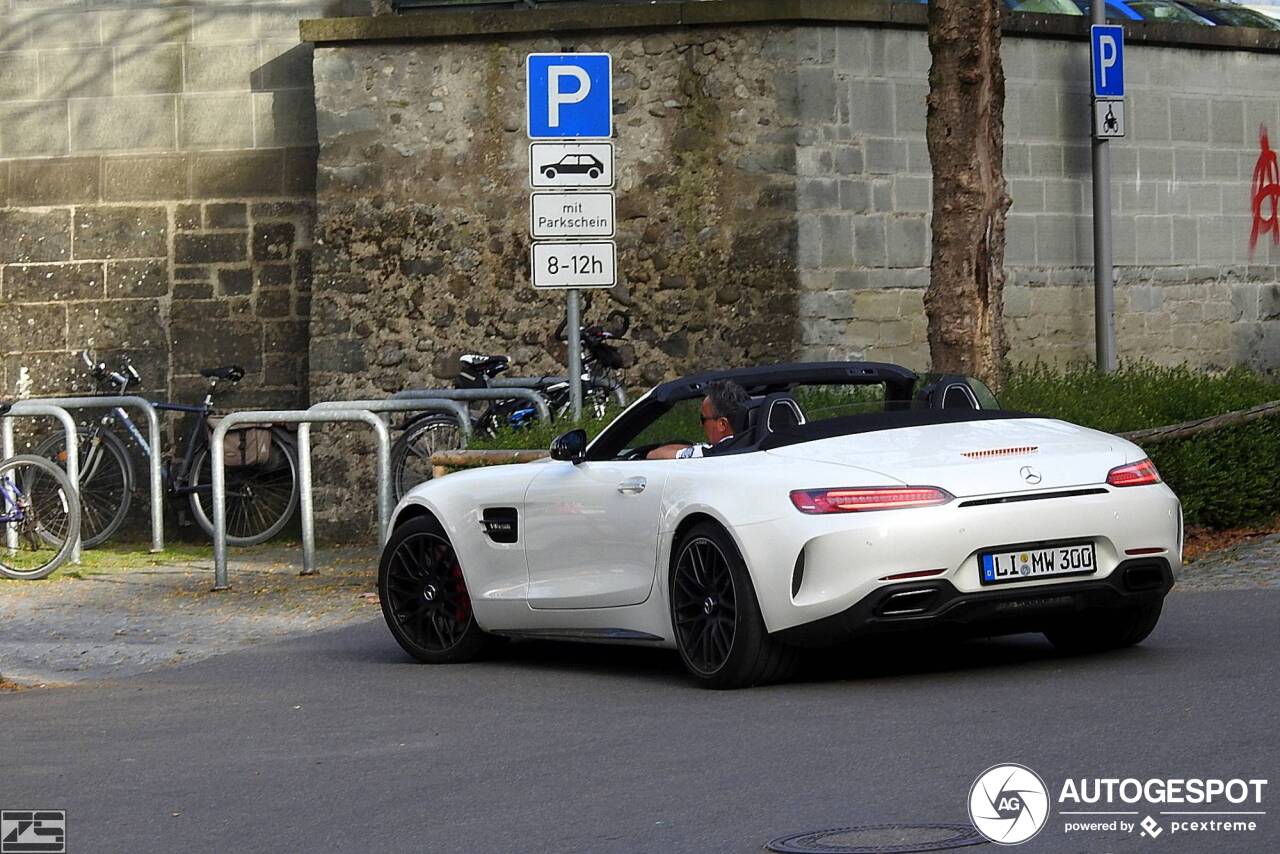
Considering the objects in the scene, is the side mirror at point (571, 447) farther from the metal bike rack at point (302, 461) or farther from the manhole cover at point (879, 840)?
the metal bike rack at point (302, 461)

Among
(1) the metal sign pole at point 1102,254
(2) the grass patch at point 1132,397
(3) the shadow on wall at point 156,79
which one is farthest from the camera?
(3) the shadow on wall at point 156,79

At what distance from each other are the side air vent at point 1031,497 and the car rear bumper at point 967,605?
288 mm

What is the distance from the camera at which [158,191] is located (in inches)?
739

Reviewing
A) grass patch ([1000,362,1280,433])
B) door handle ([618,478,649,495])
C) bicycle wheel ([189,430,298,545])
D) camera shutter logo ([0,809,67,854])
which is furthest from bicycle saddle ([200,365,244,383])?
camera shutter logo ([0,809,67,854])

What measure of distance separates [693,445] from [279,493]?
348 inches

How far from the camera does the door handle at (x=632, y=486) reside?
8992mm

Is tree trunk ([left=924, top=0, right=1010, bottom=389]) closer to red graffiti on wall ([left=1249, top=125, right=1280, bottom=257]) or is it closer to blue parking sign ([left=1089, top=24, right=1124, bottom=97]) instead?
blue parking sign ([left=1089, top=24, right=1124, bottom=97])

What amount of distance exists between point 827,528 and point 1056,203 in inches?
432

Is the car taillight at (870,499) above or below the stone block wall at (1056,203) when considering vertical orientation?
below

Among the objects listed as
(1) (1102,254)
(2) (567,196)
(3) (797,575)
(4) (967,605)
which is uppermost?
(2) (567,196)

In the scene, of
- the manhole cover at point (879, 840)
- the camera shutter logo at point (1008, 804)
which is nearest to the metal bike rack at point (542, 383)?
the camera shutter logo at point (1008, 804)

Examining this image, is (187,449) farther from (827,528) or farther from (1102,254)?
(827,528)

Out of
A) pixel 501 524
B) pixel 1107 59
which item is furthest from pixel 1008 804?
pixel 1107 59

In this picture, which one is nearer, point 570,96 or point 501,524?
point 501,524
